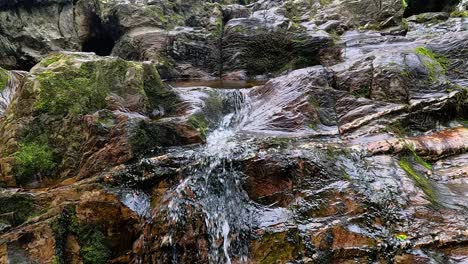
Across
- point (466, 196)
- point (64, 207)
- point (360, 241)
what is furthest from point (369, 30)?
point (64, 207)

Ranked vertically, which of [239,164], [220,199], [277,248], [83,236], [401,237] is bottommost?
[277,248]

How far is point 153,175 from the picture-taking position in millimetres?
6855

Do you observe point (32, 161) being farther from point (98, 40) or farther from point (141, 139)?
point (98, 40)

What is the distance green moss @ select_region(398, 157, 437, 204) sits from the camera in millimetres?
6516

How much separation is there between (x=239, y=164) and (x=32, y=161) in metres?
3.83

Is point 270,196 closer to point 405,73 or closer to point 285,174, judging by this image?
point 285,174

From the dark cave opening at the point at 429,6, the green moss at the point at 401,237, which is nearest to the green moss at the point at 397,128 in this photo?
the green moss at the point at 401,237

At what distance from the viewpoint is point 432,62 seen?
1047 cm

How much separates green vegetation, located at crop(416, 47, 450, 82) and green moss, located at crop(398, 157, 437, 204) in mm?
3666

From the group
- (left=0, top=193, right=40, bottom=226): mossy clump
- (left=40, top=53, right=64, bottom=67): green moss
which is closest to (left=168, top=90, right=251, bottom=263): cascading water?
(left=0, top=193, right=40, bottom=226): mossy clump

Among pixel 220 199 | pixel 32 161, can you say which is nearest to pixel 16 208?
pixel 32 161

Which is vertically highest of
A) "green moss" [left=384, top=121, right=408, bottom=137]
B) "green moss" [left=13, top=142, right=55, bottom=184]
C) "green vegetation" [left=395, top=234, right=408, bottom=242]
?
"green moss" [left=13, top=142, right=55, bottom=184]

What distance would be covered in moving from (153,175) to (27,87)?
10.7 ft

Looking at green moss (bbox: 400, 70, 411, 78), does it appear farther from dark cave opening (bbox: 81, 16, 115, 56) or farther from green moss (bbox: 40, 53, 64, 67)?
dark cave opening (bbox: 81, 16, 115, 56)
